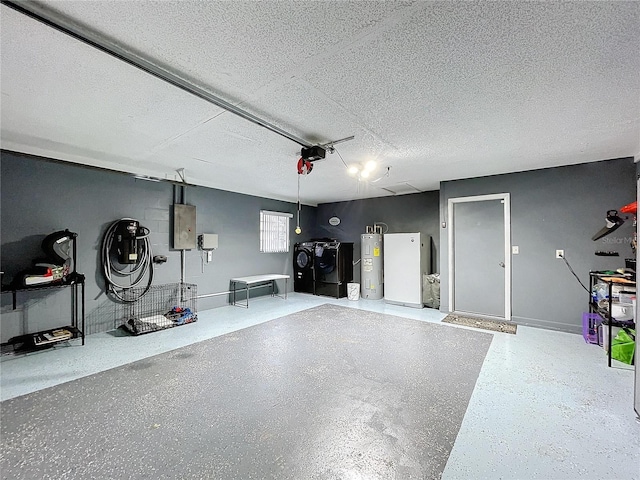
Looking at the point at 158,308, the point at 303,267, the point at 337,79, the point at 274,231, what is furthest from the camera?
the point at 303,267

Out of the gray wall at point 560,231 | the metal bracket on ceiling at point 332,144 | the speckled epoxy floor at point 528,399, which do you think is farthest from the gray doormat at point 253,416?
the metal bracket on ceiling at point 332,144

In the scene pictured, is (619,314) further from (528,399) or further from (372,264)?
(372,264)

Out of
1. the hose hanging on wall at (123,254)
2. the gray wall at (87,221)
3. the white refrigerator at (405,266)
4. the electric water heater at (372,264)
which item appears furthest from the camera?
the electric water heater at (372,264)

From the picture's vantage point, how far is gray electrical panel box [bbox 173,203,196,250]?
4734 millimetres

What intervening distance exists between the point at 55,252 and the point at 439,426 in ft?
14.5

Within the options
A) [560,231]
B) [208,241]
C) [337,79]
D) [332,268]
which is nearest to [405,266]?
[332,268]

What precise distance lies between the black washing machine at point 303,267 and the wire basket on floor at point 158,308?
2.65 metres

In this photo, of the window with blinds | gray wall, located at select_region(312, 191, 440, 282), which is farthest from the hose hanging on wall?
gray wall, located at select_region(312, 191, 440, 282)

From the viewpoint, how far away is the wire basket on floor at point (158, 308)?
4062mm

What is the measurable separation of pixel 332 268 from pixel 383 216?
5.76 ft

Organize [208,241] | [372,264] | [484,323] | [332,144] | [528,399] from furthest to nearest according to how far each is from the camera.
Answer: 1. [372,264]
2. [208,241]
3. [484,323]
4. [332,144]
5. [528,399]

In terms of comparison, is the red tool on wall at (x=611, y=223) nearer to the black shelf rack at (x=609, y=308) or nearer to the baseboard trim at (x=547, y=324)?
the black shelf rack at (x=609, y=308)

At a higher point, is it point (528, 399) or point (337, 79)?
point (337, 79)

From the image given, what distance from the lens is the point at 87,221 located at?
3.85 meters
